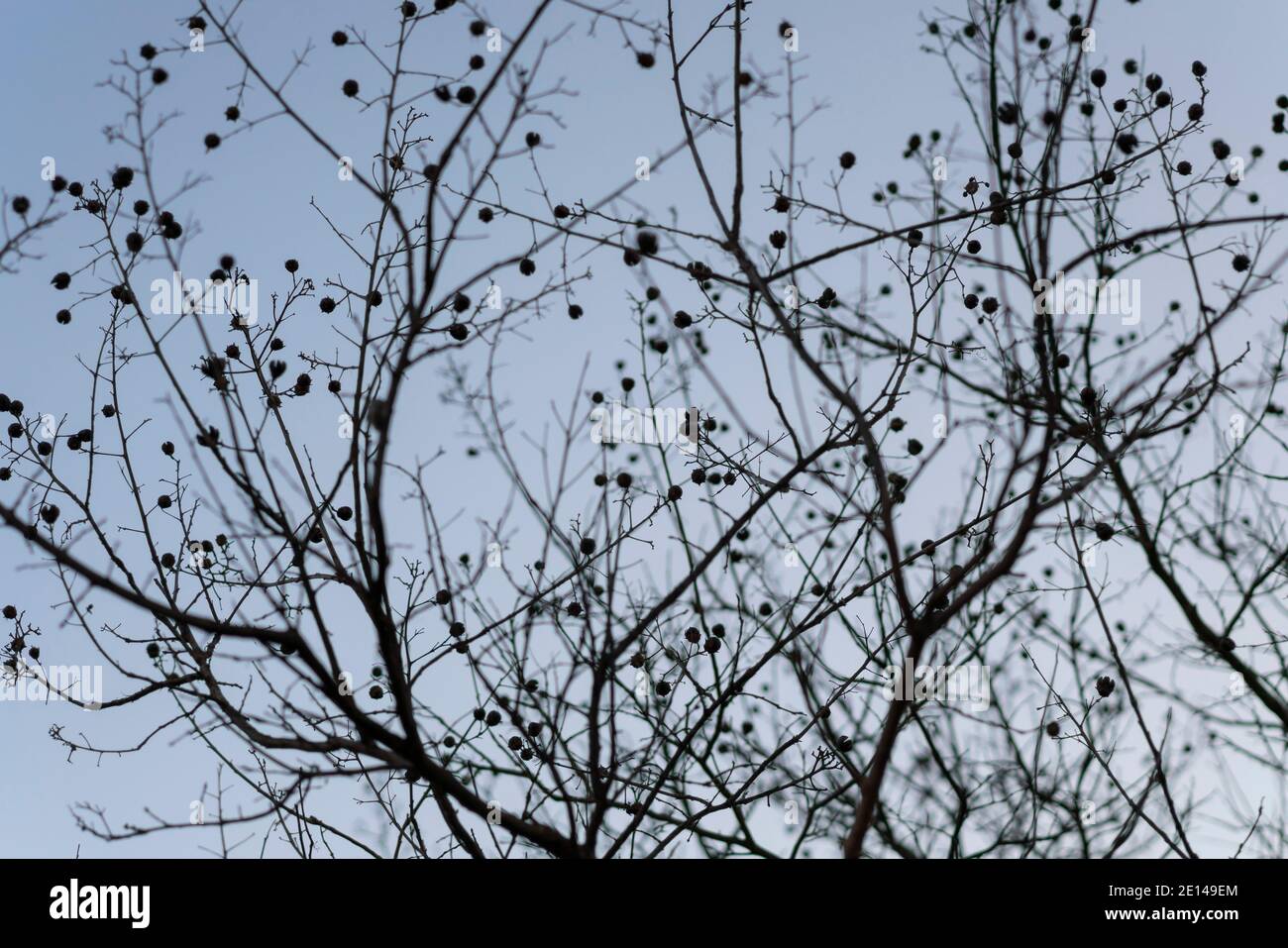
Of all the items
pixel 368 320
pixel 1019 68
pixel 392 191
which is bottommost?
pixel 368 320

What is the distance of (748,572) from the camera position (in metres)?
6.07

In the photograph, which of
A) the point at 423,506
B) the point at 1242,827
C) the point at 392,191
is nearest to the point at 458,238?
the point at 392,191

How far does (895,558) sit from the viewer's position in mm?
3684

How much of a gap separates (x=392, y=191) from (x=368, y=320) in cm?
48

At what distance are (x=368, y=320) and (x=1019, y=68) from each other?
3.48 metres
